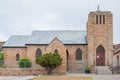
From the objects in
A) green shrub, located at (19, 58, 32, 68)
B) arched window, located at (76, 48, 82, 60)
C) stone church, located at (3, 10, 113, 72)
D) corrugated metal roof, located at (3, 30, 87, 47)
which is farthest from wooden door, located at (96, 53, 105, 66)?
green shrub, located at (19, 58, 32, 68)

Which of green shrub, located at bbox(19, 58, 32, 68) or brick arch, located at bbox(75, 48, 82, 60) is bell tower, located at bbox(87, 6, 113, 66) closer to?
brick arch, located at bbox(75, 48, 82, 60)

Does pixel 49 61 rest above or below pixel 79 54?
below

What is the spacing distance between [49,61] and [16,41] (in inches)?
577

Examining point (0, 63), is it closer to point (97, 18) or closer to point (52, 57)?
point (52, 57)

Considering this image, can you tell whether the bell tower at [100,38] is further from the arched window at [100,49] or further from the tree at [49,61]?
the tree at [49,61]

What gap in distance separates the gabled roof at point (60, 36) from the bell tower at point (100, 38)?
2.57 metres

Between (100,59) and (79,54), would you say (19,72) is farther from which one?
(100,59)

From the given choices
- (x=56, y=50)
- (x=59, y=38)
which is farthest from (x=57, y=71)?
(x=59, y=38)

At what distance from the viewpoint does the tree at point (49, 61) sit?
60.5 meters

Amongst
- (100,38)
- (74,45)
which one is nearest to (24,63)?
(74,45)

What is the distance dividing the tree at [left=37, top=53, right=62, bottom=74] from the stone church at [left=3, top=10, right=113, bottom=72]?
288 centimetres

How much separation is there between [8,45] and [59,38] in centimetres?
963

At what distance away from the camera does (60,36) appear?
7169 cm

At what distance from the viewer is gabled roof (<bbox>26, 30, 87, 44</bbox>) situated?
69.6m
